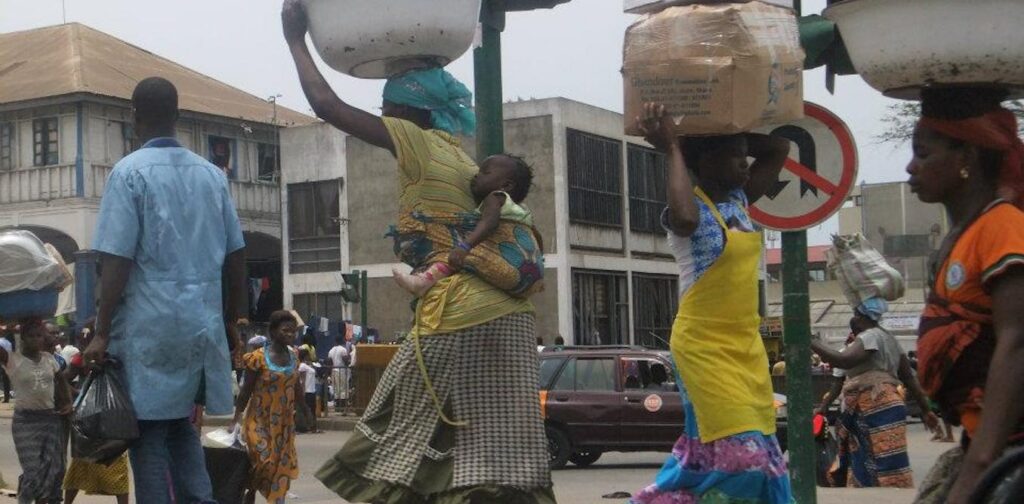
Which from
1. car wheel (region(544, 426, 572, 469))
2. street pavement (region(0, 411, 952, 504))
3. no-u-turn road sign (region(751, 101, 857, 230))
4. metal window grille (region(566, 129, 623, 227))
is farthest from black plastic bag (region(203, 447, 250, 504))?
metal window grille (region(566, 129, 623, 227))

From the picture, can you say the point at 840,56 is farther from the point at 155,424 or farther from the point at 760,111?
the point at 155,424

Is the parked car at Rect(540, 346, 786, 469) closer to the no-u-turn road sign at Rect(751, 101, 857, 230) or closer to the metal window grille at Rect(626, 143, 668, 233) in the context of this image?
the no-u-turn road sign at Rect(751, 101, 857, 230)

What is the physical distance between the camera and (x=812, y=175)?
25.8 ft

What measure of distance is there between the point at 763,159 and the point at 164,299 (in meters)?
2.24

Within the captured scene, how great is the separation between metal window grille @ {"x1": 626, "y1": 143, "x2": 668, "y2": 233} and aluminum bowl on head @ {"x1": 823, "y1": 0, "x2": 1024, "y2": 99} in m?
34.7

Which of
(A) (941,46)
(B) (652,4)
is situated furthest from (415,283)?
(A) (941,46)

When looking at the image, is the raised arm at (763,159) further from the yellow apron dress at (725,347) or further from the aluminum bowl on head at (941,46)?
the aluminum bowl on head at (941,46)

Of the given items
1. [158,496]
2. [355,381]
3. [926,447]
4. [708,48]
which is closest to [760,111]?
[708,48]

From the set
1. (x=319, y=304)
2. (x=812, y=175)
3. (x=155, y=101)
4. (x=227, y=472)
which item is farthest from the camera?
(x=319, y=304)

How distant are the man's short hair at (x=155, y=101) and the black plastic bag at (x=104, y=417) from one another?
1.00 metres

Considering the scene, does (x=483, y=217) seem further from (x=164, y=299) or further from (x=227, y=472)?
(x=227, y=472)

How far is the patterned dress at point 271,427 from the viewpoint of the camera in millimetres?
10727

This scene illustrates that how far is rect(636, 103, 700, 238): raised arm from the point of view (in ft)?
15.3

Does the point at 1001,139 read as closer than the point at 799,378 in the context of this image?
Yes
